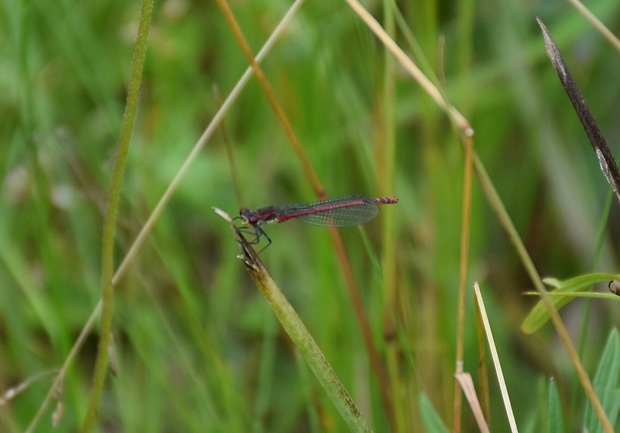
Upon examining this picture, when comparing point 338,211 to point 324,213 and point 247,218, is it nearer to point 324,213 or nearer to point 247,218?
point 324,213

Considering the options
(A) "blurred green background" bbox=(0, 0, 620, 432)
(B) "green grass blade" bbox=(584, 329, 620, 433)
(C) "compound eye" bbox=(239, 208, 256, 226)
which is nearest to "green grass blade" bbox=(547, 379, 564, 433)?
(B) "green grass blade" bbox=(584, 329, 620, 433)

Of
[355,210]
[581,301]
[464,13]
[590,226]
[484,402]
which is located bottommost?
[581,301]

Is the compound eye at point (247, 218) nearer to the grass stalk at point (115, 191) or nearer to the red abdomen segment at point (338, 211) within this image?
the red abdomen segment at point (338, 211)

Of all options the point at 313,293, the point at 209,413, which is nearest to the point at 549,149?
the point at 313,293

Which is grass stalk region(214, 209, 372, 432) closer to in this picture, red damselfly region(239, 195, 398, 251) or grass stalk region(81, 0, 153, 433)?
grass stalk region(81, 0, 153, 433)

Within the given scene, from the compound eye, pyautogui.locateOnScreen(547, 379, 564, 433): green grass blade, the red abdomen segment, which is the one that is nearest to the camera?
pyautogui.locateOnScreen(547, 379, 564, 433): green grass blade

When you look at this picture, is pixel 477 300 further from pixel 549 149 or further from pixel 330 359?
pixel 549 149

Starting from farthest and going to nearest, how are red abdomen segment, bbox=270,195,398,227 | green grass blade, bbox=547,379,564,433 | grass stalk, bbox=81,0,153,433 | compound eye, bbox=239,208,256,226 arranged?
compound eye, bbox=239,208,256,226
red abdomen segment, bbox=270,195,398,227
green grass blade, bbox=547,379,564,433
grass stalk, bbox=81,0,153,433
